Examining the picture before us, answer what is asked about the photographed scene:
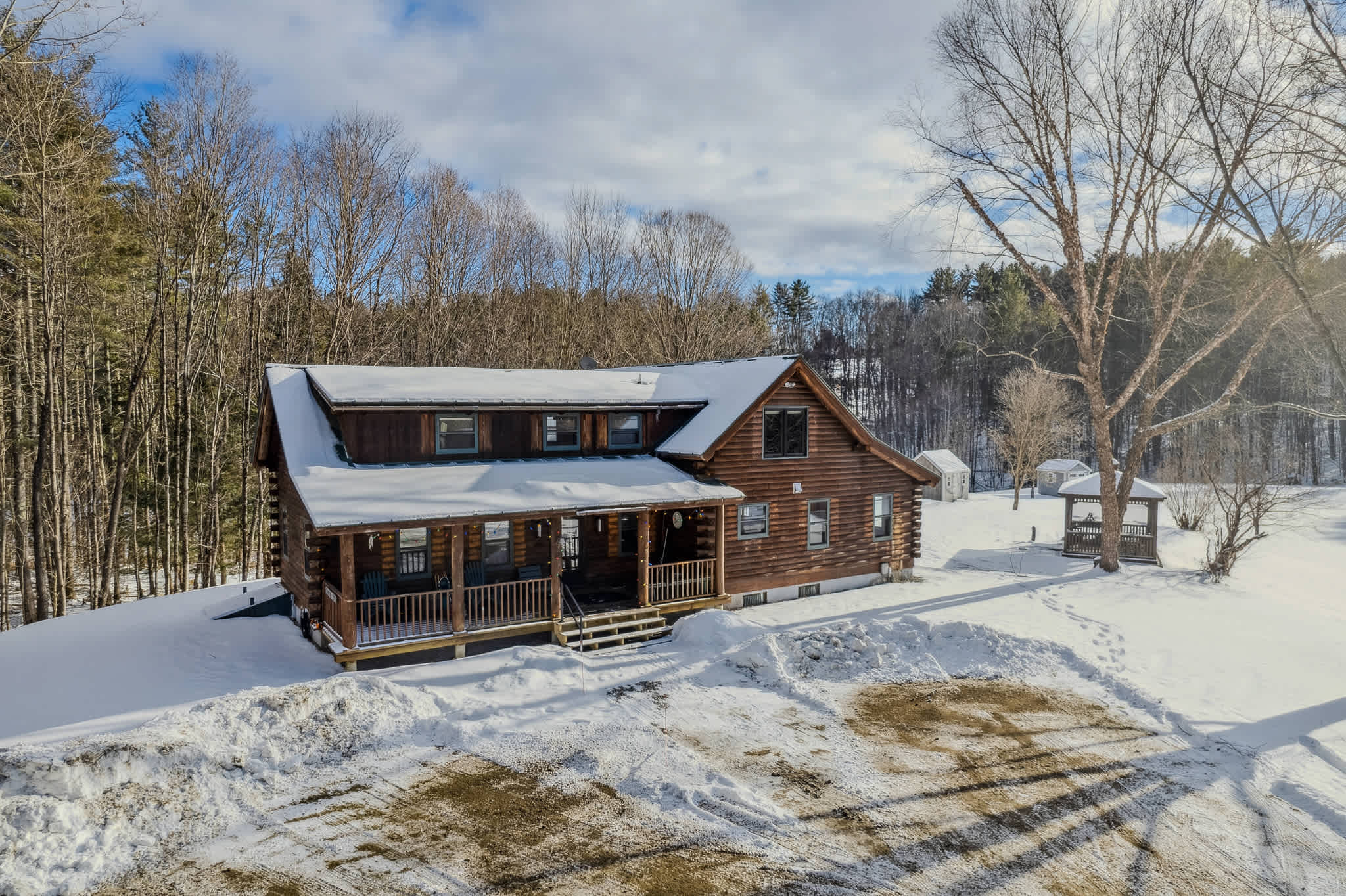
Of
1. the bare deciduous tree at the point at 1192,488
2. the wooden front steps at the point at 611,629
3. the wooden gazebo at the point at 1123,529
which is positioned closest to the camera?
the wooden front steps at the point at 611,629

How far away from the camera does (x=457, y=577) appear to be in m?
13.7

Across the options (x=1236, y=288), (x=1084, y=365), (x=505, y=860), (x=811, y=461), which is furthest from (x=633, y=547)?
(x=1236, y=288)

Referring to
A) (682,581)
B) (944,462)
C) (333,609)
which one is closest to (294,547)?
(333,609)

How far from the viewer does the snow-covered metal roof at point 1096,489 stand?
77.7 ft

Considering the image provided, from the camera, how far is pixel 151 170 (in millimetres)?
19734

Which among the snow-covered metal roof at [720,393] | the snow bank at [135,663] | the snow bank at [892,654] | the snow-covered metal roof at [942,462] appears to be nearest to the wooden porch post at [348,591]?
the snow bank at [135,663]

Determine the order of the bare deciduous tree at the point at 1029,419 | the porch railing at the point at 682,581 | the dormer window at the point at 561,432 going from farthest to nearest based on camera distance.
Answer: the bare deciduous tree at the point at 1029,419 → the dormer window at the point at 561,432 → the porch railing at the point at 682,581

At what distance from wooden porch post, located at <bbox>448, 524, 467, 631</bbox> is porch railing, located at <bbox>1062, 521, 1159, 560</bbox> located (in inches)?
824

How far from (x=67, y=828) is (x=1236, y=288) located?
171 feet

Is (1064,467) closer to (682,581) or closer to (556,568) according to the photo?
(682,581)

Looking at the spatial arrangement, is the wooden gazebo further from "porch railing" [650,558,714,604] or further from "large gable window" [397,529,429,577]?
"large gable window" [397,529,429,577]

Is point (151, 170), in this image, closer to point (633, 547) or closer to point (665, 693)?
point (633, 547)

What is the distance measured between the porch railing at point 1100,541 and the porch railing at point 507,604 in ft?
62.7

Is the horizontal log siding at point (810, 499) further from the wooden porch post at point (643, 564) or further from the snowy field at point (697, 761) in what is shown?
the wooden porch post at point (643, 564)
